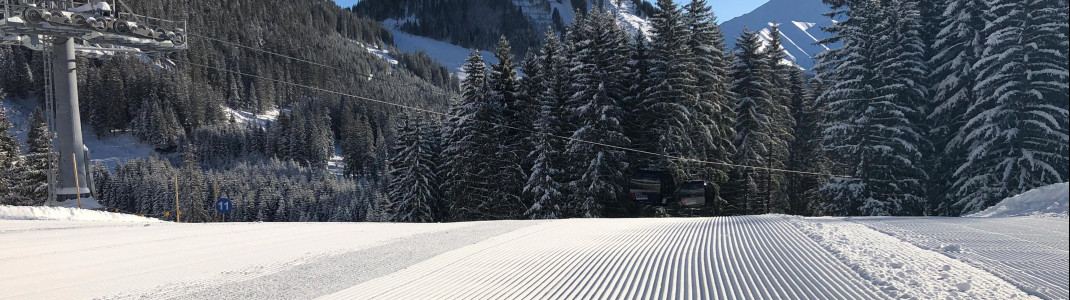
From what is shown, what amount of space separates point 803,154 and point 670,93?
17927mm

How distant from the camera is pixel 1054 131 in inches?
779

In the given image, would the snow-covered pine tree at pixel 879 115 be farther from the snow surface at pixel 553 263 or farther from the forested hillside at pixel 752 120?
the snow surface at pixel 553 263

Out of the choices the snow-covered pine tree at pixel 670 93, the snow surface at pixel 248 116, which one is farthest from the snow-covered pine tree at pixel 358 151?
the snow-covered pine tree at pixel 670 93

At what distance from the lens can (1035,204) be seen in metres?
16.6

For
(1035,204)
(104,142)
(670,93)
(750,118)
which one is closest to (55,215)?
(670,93)

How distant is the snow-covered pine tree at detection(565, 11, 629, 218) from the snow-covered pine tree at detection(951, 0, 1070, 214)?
48.3 ft

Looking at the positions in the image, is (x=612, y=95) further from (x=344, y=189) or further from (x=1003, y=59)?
(x=344, y=189)

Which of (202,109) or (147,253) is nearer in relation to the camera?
(147,253)

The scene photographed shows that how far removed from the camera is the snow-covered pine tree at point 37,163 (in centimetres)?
3619

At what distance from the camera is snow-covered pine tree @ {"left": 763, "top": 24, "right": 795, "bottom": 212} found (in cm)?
3597

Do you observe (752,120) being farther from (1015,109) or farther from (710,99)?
(1015,109)

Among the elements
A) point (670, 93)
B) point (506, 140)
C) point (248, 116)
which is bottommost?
point (506, 140)

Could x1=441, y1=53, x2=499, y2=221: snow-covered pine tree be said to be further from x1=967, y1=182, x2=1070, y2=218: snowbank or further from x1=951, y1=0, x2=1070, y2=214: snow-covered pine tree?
x1=967, y1=182, x2=1070, y2=218: snowbank

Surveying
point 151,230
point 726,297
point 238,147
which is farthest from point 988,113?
point 238,147
